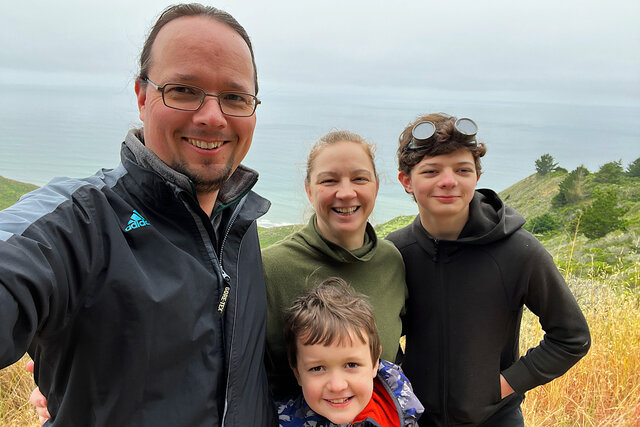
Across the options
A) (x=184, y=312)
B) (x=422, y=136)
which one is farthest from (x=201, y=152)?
(x=422, y=136)

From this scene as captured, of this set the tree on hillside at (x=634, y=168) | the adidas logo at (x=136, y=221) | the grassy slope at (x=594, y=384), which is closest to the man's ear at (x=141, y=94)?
the adidas logo at (x=136, y=221)

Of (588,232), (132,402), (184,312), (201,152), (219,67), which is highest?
(219,67)

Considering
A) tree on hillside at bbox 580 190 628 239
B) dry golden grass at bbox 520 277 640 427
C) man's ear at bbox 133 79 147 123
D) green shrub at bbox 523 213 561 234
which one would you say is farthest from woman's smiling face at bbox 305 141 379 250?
green shrub at bbox 523 213 561 234

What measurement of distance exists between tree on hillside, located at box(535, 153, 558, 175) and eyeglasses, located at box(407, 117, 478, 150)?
2866 cm

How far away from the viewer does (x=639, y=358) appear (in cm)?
405

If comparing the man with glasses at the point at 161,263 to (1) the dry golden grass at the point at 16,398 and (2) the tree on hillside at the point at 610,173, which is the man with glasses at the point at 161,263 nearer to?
(1) the dry golden grass at the point at 16,398

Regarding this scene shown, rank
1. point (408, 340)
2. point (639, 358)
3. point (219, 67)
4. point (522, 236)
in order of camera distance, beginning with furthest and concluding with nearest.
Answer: point (639, 358) < point (408, 340) < point (522, 236) < point (219, 67)

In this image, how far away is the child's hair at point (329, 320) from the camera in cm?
204

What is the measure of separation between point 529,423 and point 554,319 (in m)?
1.66

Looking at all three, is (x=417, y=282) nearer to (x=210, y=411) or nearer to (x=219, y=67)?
(x=210, y=411)

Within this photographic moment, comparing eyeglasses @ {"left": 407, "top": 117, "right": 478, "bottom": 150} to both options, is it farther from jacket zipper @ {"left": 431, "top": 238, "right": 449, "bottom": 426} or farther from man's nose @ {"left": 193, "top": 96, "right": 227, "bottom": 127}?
man's nose @ {"left": 193, "top": 96, "right": 227, "bottom": 127}

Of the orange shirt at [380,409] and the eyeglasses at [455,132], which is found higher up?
the eyeglasses at [455,132]

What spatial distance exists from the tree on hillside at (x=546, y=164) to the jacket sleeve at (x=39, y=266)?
1203 inches

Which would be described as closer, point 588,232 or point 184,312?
point 184,312
